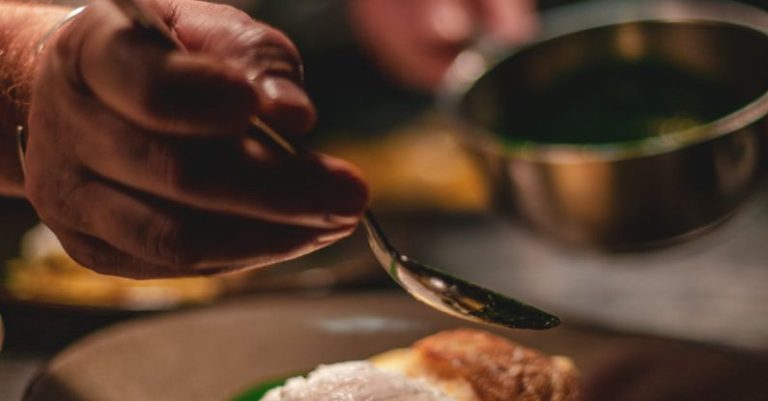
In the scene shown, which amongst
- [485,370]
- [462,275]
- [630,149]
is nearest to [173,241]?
[485,370]

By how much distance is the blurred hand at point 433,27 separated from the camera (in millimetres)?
2850

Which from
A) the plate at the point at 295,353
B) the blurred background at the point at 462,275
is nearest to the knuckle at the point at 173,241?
the plate at the point at 295,353

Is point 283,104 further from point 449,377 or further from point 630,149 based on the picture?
point 630,149

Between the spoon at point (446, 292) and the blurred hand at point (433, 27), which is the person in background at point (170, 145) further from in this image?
the blurred hand at point (433, 27)

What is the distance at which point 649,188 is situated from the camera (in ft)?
5.76

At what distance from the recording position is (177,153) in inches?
39.5

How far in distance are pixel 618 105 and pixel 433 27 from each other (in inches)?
42.0

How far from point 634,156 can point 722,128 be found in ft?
0.50

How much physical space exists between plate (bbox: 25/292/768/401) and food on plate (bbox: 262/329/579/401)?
83mm

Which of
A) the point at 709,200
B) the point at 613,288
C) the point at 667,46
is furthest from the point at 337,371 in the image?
the point at 613,288

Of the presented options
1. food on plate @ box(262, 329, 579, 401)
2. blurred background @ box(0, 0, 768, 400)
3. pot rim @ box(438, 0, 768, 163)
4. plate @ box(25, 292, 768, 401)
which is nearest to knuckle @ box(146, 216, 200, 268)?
food on plate @ box(262, 329, 579, 401)

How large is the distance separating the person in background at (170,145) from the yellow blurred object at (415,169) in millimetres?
1836

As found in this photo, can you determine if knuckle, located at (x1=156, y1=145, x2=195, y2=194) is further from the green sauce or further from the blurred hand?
the blurred hand

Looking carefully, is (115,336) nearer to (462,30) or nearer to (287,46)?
(287,46)
